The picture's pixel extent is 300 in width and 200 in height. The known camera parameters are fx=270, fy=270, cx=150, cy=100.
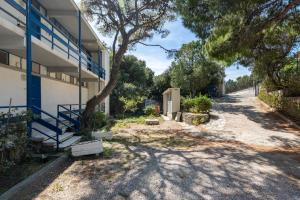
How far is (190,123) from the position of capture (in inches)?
658

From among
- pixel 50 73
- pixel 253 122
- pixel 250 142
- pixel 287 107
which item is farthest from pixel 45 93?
pixel 287 107

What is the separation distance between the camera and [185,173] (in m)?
6.26

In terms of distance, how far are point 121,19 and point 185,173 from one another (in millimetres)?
8773

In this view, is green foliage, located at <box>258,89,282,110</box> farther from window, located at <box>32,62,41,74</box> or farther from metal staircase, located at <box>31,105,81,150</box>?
window, located at <box>32,62,41,74</box>

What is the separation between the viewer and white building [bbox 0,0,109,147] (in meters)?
7.41

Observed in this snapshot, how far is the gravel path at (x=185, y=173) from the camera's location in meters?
5.02

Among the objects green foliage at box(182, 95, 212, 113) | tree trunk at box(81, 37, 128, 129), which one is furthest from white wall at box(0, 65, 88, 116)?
green foliage at box(182, 95, 212, 113)

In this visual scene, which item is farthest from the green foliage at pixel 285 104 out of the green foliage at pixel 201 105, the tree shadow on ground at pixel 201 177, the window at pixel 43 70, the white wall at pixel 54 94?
the window at pixel 43 70

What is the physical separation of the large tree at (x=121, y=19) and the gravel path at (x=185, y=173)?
9.70ft

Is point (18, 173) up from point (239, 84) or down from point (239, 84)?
down

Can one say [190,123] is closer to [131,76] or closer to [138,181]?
[138,181]

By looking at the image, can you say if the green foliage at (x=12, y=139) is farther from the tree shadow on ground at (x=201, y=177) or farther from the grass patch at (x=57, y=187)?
the tree shadow on ground at (x=201, y=177)

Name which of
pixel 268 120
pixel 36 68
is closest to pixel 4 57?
pixel 36 68

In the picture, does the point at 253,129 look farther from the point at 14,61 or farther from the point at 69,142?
the point at 14,61
